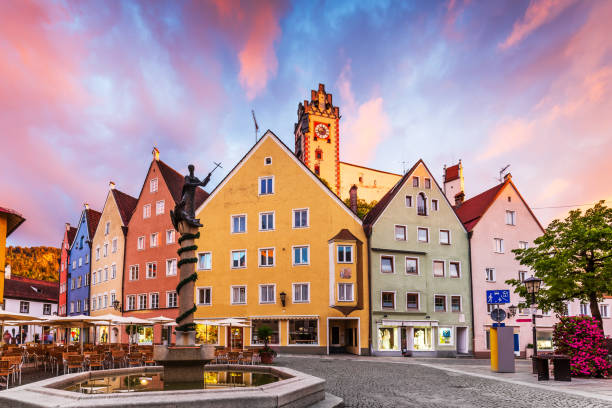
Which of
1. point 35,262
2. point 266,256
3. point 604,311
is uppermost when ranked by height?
point 35,262

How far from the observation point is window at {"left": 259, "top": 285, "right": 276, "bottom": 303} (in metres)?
41.6

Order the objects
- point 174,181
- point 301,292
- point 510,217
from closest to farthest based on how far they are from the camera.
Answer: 1. point 301,292
2. point 510,217
3. point 174,181

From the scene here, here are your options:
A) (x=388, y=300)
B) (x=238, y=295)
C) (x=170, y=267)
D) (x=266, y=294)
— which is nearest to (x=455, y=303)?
(x=388, y=300)

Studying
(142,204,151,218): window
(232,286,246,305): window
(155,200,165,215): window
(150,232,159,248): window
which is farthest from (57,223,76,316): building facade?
(232,286,246,305): window

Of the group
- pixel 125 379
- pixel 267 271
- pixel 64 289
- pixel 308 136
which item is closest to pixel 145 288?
pixel 267 271

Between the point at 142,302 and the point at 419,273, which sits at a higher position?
the point at 419,273

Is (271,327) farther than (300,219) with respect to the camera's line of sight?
No

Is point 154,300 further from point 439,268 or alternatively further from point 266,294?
point 439,268

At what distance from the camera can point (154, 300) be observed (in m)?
49.6

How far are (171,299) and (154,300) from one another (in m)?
2.69

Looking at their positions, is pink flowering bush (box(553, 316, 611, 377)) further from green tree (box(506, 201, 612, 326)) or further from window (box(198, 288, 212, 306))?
window (box(198, 288, 212, 306))

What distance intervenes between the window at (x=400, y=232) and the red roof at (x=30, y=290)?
55411 millimetres

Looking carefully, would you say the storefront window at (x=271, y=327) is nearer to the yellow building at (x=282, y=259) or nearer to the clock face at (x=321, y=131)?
the yellow building at (x=282, y=259)

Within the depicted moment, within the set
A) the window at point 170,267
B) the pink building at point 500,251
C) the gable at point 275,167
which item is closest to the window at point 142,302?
the window at point 170,267
